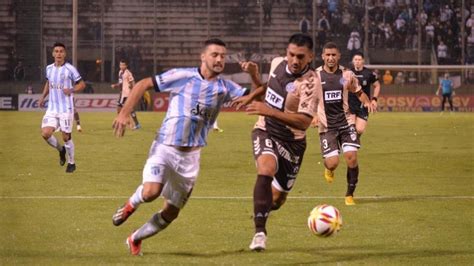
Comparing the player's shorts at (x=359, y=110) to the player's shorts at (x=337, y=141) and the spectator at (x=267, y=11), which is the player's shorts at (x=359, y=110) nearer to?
the player's shorts at (x=337, y=141)

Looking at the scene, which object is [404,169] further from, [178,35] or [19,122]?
[178,35]

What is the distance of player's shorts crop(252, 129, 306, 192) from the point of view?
11234 millimetres

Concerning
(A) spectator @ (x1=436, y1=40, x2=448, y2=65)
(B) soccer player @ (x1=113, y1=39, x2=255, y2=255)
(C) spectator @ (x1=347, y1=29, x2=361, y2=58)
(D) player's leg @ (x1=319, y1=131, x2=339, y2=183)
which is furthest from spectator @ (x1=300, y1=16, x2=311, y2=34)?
(B) soccer player @ (x1=113, y1=39, x2=255, y2=255)

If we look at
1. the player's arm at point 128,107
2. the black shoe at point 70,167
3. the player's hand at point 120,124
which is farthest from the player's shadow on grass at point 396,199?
the black shoe at point 70,167

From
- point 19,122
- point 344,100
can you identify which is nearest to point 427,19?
point 19,122

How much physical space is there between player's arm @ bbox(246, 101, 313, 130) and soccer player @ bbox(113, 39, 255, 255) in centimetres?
40

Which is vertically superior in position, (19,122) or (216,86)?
(216,86)

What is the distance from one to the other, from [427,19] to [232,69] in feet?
36.9

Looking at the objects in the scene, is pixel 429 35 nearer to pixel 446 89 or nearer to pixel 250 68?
pixel 446 89

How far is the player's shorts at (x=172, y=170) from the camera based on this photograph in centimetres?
1001

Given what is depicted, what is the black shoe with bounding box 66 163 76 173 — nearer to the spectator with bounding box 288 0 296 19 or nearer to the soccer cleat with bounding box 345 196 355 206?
the soccer cleat with bounding box 345 196 355 206

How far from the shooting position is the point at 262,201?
10.7m

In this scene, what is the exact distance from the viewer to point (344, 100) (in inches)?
619

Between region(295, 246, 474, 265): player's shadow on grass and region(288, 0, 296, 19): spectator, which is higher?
region(288, 0, 296, 19): spectator
